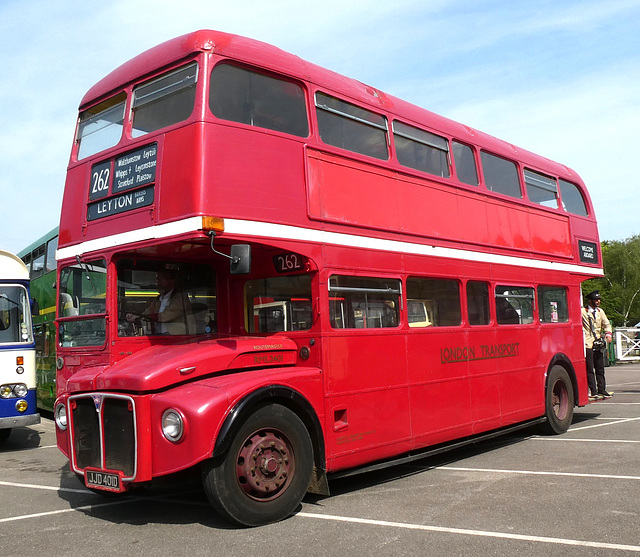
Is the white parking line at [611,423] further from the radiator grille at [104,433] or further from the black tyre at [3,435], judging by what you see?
the black tyre at [3,435]

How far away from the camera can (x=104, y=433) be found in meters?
5.70

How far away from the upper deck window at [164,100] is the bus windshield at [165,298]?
1.30m

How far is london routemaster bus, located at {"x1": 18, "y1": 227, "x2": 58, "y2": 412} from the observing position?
46.0ft

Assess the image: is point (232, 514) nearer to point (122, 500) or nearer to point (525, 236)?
point (122, 500)

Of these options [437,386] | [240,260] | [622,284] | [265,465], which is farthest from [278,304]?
[622,284]

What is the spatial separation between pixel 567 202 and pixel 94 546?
892 centimetres

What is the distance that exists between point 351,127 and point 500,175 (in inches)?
128

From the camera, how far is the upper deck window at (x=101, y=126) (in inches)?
267

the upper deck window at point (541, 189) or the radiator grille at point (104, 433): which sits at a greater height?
the upper deck window at point (541, 189)

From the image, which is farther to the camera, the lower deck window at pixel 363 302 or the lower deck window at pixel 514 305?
the lower deck window at pixel 514 305

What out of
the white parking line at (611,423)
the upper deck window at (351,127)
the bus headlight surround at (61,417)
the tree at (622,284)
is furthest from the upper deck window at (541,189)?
the tree at (622,284)

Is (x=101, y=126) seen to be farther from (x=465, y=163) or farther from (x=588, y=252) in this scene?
(x=588, y=252)

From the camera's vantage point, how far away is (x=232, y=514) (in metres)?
5.34

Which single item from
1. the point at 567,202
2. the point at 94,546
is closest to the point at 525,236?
the point at 567,202
